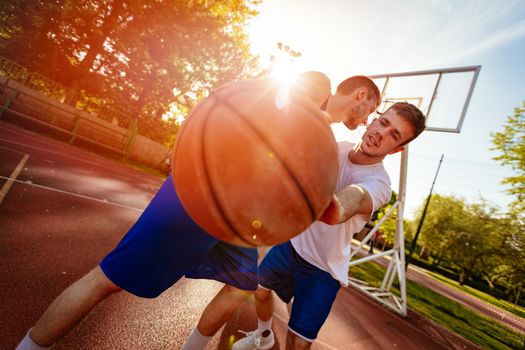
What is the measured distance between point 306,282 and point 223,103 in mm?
1899

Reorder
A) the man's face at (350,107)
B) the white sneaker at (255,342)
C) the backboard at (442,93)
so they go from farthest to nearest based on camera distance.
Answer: the backboard at (442,93) → the white sneaker at (255,342) → the man's face at (350,107)

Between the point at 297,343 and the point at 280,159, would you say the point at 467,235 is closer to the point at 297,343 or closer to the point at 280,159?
the point at 297,343

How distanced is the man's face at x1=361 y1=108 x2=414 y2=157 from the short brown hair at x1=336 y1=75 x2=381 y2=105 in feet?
0.74

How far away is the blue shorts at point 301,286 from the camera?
2.35 m

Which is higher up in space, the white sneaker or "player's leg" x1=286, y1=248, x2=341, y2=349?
"player's leg" x1=286, y1=248, x2=341, y2=349

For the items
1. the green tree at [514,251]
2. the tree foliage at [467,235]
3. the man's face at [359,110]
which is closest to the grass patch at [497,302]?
the tree foliage at [467,235]

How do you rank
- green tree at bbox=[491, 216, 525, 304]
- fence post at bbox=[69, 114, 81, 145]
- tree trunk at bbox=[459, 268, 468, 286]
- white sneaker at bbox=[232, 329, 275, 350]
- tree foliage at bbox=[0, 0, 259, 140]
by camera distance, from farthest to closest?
1. tree trunk at bbox=[459, 268, 468, 286]
2. green tree at bbox=[491, 216, 525, 304]
3. tree foliage at bbox=[0, 0, 259, 140]
4. fence post at bbox=[69, 114, 81, 145]
5. white sneaker at bbox=[232, 329, 275, 350]

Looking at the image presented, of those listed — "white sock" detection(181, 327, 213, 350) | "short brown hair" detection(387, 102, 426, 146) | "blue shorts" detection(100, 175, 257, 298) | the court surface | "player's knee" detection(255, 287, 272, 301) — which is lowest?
the court surface

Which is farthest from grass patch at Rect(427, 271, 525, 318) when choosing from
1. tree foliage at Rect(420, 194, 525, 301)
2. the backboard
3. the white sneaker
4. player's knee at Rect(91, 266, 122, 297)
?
player's knee at Rect(91, 266, 122, 297)

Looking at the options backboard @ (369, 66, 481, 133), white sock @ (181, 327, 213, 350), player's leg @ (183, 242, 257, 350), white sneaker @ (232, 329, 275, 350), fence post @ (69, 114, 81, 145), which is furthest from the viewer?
fence post @ (69, 114, 81, 145)

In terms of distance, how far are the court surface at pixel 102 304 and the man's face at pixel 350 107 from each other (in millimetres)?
2486

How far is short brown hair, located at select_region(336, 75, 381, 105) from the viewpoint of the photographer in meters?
2.41

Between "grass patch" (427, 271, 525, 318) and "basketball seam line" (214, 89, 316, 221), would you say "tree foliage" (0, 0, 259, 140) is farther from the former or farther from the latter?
"grass patch" (427, 271, 525, 318)

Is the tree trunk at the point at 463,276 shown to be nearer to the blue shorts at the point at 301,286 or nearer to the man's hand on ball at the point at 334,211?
the blue shorts at the point at 301,286
